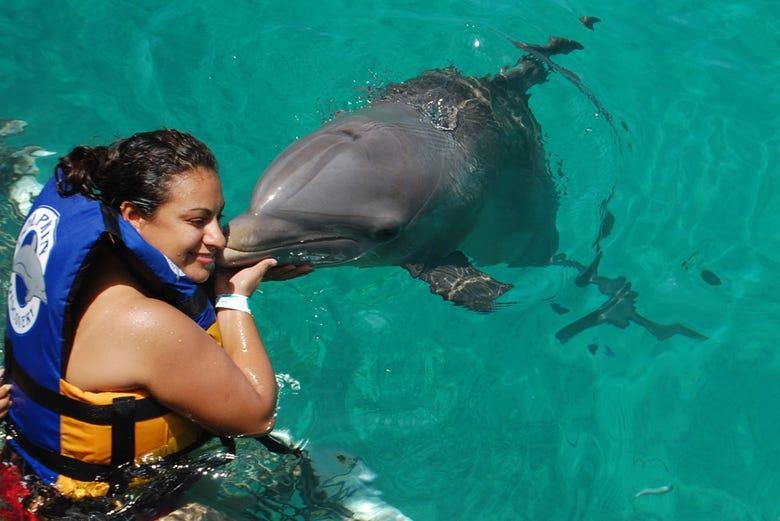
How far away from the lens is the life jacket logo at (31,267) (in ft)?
11.2

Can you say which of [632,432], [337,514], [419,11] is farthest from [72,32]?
[632,432]

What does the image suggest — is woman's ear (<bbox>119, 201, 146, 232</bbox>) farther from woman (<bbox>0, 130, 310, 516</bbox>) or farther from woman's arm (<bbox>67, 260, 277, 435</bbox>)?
woman's arm (<bbox>67, 260, 277, 435</bbox>)

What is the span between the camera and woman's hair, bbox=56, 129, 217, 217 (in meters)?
3.46

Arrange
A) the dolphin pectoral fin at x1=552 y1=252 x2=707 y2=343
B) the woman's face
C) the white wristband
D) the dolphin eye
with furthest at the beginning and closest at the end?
the dolphin pectoral fin at x1=552 y1=252 x2=707 y2=343 → the dolphin eye → the white wristband → the woman's face

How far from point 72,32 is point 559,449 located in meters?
5.98

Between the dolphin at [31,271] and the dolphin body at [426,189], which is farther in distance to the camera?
the dolphin body at [426,189]

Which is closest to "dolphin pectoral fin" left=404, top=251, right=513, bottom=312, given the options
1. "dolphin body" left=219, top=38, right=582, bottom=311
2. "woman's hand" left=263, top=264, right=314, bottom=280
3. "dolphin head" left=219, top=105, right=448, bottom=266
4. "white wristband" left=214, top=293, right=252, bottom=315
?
"dolphin body" left=219, top=38, right=582, bottom=311

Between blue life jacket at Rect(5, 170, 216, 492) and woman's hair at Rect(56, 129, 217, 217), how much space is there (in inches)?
3.5

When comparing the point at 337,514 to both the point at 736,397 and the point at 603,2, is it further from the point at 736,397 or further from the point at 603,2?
the point at 603,2

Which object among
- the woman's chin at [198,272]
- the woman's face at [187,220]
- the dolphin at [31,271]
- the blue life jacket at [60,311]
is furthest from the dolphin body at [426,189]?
the dolphin at [31,271]

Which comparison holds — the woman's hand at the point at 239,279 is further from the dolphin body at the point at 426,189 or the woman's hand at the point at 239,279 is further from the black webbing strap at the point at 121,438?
the black webbing strap at the point at 121,438

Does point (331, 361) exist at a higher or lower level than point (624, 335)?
higher

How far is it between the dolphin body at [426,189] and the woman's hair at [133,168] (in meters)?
0.79

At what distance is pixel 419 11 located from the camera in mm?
8945
